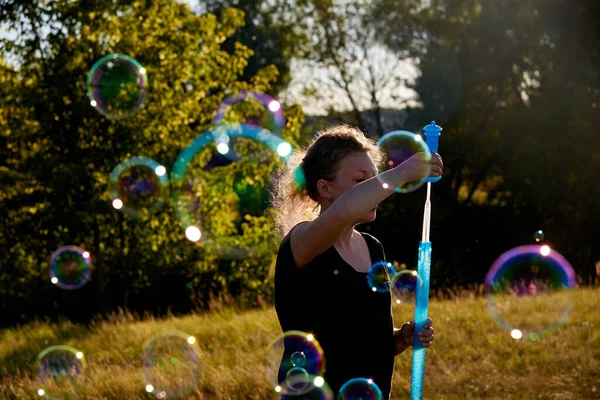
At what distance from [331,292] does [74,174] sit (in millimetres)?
9460

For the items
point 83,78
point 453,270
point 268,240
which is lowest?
point 453,270

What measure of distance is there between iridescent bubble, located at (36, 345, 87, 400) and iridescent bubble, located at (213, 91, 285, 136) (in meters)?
6.14

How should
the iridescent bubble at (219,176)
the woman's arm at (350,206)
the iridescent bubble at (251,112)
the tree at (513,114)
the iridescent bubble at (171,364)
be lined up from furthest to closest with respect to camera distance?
the tree at (513,114)
the iridescent bubble at (251,112)
the iridescent bubble at (219,176)
the iridescent bubble at (171,364)
the woman's arm at (350,206)

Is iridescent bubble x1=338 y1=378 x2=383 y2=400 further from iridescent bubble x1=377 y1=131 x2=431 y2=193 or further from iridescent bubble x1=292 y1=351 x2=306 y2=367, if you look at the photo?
iridescent bubble x1=377 y1=131 x2=431 y2=193

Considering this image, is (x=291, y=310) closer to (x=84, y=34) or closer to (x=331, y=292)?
(x=331, y=292)

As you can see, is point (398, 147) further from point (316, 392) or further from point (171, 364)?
point (171, 364)

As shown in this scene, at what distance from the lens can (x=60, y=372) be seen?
614 centimetres

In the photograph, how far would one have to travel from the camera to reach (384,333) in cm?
234

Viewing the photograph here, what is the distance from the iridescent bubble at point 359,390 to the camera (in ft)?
7.48

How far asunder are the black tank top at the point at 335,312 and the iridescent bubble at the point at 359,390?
1 centimetres

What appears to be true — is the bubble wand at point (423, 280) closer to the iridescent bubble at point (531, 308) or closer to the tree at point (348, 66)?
the iridescent bubble at point (531, 308)

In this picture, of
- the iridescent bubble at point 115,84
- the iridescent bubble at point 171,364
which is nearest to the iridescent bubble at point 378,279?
the iridescent bubble at point 171,364

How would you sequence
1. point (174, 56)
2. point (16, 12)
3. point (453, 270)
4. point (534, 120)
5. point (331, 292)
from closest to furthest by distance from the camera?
1. point (331, 292)
2. point (16, 12)
3. point (174, 56)
4. point (453, 270)
5. point (534, 120)

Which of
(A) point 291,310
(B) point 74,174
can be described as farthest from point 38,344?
(A) point 291,310
